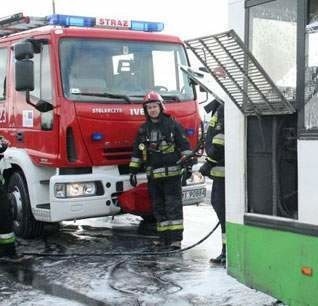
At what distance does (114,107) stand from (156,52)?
986 millimetres

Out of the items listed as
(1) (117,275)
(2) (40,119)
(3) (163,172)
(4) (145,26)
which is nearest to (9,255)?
(1) (117,275)

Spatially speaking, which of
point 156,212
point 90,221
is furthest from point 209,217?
point 156,212

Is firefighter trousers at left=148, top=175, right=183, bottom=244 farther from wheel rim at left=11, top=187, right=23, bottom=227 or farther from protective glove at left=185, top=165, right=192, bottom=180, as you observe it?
wheel rim at left=11, top=187, right=23, bottom=227

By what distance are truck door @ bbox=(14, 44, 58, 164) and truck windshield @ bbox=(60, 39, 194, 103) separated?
0.26 metres

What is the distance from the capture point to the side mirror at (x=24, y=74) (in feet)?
22.0

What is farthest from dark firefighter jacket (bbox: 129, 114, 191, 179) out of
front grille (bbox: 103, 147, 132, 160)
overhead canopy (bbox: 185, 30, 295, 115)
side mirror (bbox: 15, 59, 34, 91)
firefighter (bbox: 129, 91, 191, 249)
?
overhead canopy (bbox: 185, 30, 295, 115)

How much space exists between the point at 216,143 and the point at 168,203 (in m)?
1.16

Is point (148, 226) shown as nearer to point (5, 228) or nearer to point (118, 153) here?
point (118, 153)

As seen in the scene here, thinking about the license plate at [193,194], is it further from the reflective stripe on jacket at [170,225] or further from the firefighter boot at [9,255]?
the firefighter boot at [9,255]

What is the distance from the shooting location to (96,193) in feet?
22.6

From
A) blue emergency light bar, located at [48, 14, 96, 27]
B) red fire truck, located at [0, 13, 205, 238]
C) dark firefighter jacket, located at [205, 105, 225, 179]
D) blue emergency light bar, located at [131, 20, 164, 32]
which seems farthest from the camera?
blue emergency light bar, located at [131, 20, 164, 32]

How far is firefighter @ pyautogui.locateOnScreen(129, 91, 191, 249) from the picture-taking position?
674 cm

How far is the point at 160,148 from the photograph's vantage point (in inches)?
266

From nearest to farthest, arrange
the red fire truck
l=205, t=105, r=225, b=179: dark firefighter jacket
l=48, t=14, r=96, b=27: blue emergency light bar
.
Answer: l=205, t=105, r=225, b=179: dark firefighter jacket
the red fire truck
l=48, t=14, r=96, b=27: blue emergency light bar
